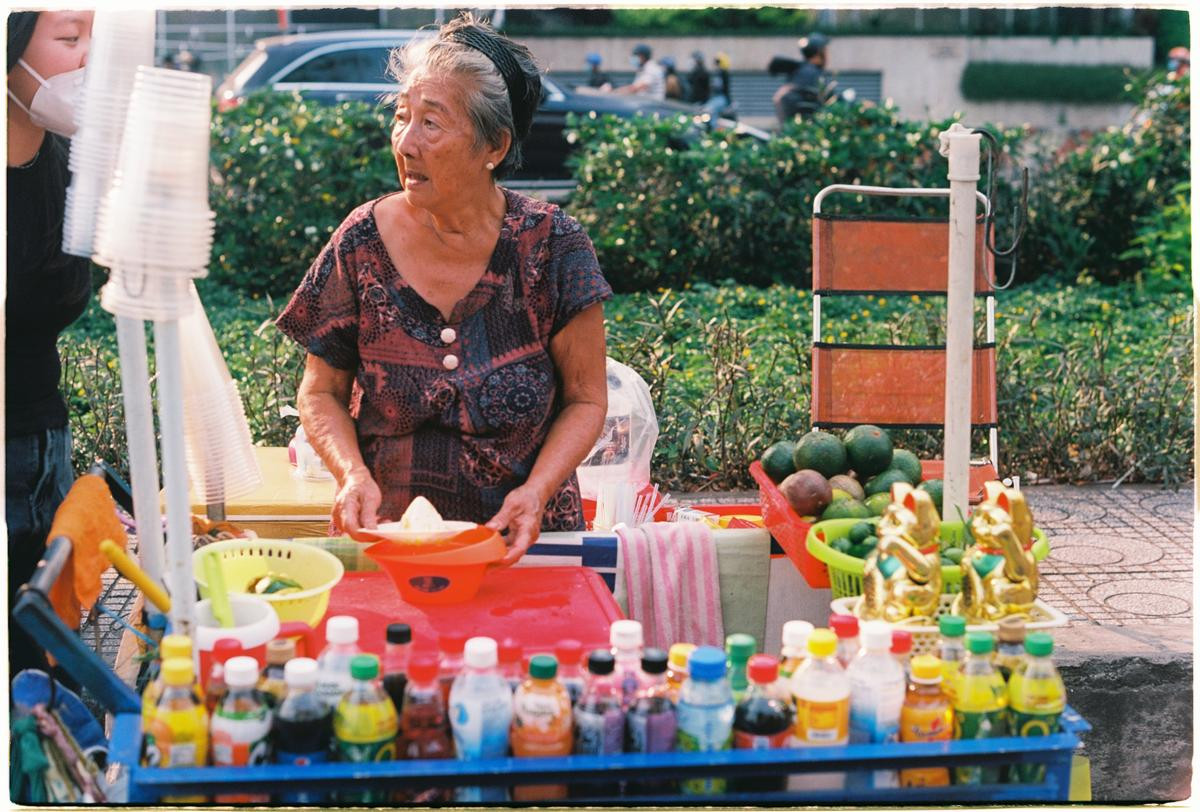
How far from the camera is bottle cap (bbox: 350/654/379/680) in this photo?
6.43 ft

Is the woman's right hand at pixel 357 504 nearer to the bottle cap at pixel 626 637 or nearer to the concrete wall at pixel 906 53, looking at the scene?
the bottle cap at pixel 626 637

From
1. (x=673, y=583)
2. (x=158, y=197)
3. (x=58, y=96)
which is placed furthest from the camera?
(x=673, y=583)

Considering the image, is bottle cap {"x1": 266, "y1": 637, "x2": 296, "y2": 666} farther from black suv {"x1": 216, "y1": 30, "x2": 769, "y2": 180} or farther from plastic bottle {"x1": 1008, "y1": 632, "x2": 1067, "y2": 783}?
black suv {"x1": 216, "y1": 30, "x2": 769, "y2": 180}

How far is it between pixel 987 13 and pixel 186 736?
2634cm

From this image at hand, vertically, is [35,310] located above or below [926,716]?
above

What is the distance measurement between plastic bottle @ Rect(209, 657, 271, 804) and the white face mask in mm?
1139

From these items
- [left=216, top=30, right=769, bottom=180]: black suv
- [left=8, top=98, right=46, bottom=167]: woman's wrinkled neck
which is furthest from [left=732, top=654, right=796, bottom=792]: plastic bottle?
[left=216, top=30, right=769, bottom=180]: black suv

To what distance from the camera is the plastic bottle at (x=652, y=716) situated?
201 cm

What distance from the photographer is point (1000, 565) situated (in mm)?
2398

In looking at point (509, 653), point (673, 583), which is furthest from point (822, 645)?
point (673, 583)

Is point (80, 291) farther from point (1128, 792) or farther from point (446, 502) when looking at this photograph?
point (1128, 792)

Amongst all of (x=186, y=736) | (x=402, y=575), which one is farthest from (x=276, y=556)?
(x=186, y=736)

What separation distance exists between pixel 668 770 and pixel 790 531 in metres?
1.11

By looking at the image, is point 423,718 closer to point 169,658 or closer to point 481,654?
point 481,654
